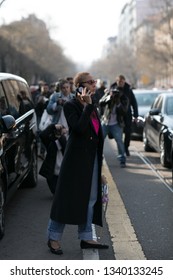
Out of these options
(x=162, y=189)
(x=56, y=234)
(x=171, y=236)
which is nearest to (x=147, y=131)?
(x=162, y=189)

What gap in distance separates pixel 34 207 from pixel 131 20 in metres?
165

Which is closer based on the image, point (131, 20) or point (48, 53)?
point (48, 53)

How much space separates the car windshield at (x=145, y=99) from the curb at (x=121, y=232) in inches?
397

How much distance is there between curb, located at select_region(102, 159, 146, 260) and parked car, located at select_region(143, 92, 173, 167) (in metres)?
2.38

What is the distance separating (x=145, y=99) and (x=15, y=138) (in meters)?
12.1

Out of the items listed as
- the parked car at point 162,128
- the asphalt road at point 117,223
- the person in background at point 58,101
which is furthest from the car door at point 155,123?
the person in background at point 58,101

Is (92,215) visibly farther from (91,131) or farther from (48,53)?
(48,53)

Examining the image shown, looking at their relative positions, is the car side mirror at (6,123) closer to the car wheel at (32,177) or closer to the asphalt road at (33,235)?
the asphalt road at (33,235)

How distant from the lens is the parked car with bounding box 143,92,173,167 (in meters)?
11.2

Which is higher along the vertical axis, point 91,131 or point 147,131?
point 91,131

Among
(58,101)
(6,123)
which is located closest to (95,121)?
(6,123)

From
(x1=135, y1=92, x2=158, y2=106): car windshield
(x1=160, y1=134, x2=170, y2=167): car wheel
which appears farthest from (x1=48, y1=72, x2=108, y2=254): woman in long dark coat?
(x1=135, y1=92, x2=158, y2=106): car windshield
